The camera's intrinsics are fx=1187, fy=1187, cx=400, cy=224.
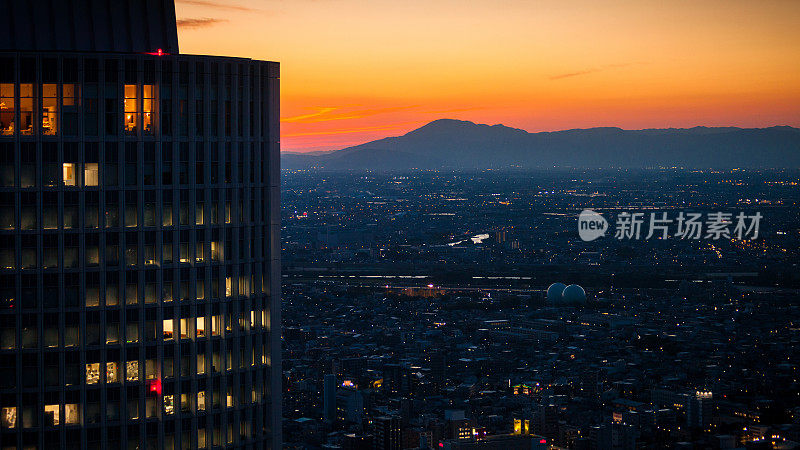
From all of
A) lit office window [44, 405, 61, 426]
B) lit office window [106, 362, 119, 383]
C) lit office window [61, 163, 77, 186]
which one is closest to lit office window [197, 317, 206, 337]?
lit office window [106, 362, 119, 383]

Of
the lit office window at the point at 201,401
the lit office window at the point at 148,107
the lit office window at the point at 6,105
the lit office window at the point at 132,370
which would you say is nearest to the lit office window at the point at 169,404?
the lit office window at the point at 201,401

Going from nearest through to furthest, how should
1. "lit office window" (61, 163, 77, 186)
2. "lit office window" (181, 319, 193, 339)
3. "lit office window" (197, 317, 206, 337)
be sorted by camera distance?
"lit office window" (61, 163, 77, 186) → "lit office window" (181, 319, 193, 339) → "lit office window" (197, 317, 206, 337)

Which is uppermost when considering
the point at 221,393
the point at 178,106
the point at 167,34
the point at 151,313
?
the point at 167,34

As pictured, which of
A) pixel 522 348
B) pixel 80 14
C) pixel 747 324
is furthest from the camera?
pixel 747 324

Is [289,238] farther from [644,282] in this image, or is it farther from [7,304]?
[7,304]

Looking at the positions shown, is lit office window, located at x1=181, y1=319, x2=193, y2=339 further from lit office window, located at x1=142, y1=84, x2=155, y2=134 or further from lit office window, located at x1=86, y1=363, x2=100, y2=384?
lit office window, located at x1=142, y1=84, x2=155, y2=134

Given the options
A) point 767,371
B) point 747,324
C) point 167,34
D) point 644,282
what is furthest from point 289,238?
point 167,34

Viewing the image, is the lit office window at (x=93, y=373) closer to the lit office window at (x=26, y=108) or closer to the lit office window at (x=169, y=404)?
the lit office window at (x=169, y=404)

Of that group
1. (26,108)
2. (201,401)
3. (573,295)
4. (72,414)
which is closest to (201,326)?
(201,401)
